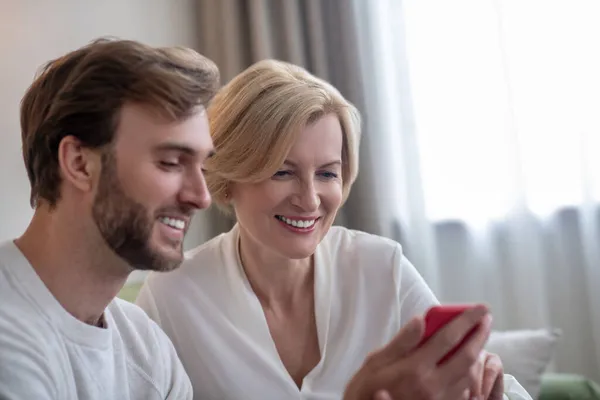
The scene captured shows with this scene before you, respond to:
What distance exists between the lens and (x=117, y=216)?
3.16ft

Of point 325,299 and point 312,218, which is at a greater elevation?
point 312,218

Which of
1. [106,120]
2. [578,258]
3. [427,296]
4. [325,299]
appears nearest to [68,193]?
[106,120]

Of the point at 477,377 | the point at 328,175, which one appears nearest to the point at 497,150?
the point at 328,175

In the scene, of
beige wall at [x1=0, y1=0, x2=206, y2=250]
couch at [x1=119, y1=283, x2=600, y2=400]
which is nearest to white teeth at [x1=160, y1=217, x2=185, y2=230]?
couch at [x1=119, y1=283, x2=600, y2=400]

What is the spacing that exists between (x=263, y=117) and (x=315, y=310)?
43 cm

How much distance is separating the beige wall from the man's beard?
36.5 inches

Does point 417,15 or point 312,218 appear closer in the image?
point 312,218

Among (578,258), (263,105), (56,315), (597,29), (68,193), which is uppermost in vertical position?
(597,29)

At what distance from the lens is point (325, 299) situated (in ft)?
4.86

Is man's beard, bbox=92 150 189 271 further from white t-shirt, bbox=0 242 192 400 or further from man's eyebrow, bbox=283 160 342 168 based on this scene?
man's eyebrow, bbox=283 160 342 168

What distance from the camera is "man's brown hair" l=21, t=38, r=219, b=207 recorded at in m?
0.97

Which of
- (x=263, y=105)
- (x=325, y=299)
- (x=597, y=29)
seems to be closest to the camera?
(x=263, y=105)

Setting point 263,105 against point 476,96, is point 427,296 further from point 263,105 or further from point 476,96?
point 476,96

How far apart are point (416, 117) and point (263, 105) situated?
3.60 ft
